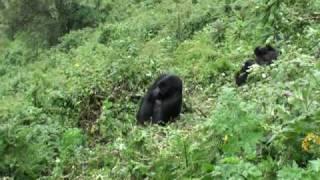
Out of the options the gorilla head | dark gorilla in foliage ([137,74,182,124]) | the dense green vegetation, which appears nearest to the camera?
the dense green vegetation

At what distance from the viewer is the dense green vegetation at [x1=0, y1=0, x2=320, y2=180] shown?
151 inches

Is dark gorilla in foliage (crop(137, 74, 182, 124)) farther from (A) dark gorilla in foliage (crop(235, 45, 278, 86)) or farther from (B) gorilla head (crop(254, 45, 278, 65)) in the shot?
(B) gorilla head (crop(254, 45, 278, 65))

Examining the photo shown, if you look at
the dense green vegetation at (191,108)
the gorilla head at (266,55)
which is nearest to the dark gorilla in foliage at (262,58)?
the gorilla head at (266,55)

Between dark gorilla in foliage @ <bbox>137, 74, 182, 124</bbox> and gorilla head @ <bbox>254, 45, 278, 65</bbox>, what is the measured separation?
3.87 feet

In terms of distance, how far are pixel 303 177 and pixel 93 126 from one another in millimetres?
5030

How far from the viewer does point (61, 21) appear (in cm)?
Result: 2178

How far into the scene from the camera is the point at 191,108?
302 inches

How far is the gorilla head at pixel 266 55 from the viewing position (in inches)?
302

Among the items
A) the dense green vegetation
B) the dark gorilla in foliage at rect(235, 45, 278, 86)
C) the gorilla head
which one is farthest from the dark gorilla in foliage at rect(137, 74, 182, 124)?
the gorilla head

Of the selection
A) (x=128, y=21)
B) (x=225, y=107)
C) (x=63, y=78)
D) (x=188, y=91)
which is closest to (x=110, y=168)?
(x=225, y=107)

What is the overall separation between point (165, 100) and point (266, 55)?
1.49 meters

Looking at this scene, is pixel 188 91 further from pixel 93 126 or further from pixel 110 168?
pixel 110 168

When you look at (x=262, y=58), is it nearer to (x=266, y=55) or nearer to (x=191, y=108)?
(x=266, y=55)

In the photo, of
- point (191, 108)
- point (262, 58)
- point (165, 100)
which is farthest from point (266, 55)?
point (165, 100)
